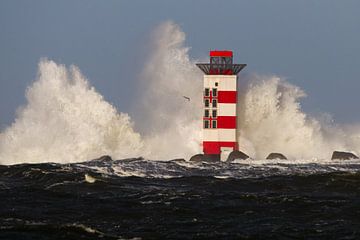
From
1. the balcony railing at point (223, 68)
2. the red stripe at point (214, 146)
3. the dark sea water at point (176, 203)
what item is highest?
the balcony railing at point (223, 68)

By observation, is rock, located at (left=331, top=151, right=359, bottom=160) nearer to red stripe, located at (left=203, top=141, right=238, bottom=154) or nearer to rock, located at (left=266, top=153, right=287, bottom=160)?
rock, located at (left=266, top=153, right=287, bottom=160)

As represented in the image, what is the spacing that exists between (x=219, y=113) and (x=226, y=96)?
788 millimetres

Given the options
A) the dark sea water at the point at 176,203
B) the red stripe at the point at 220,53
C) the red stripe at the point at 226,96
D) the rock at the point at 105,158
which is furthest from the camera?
the red stripe at the point at 220,53

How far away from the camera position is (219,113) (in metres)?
34.3

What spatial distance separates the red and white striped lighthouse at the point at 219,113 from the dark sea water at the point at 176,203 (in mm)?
6263

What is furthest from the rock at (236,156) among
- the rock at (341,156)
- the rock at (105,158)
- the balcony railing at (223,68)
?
the rock at (105,158)

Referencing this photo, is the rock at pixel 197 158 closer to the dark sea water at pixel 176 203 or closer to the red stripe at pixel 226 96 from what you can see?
the red stripe at pixel 226 96

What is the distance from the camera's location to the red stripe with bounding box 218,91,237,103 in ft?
112

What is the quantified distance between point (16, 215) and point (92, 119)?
Answer: 20833 millimetres

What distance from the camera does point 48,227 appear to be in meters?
15.9

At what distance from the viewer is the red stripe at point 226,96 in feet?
112

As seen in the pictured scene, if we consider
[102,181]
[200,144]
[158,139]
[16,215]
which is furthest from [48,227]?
[158,139]

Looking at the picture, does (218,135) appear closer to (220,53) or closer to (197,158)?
(197,158)

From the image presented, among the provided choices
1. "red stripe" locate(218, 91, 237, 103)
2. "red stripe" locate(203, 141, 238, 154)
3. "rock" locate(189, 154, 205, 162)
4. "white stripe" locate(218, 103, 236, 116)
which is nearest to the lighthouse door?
"red stripe" locate(203, 141, 238, 154)
